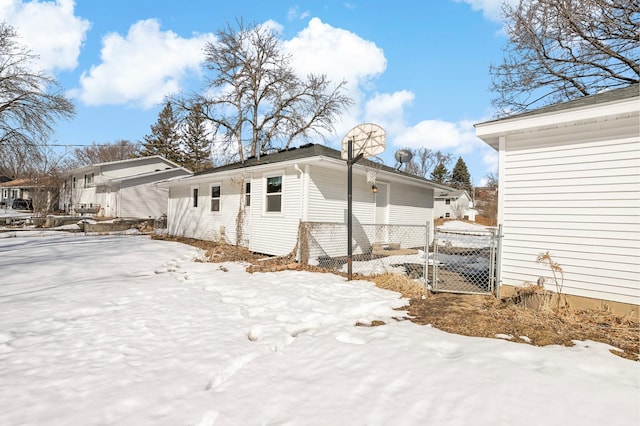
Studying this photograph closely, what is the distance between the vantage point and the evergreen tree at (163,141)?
3891 centimetres

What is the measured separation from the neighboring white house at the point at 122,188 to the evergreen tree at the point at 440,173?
141ft

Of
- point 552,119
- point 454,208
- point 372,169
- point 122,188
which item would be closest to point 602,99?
point 552,119

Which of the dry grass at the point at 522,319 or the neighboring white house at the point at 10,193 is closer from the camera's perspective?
the dry grass at the point at 522,319

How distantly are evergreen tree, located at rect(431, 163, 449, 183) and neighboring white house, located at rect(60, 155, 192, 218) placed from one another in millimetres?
42890

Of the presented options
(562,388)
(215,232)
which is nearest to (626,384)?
(562,388)

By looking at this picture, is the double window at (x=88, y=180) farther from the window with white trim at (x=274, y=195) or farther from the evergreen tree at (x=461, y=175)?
the evergreen tree at (x=461, y=175)

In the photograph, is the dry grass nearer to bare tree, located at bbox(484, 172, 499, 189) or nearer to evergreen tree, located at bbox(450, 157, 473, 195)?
bare tree, located at bbox(484, 172, 499, 189)

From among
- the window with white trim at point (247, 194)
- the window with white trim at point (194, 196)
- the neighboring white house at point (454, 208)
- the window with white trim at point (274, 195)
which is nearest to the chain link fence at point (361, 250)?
the window with white trim at point (274, 195)

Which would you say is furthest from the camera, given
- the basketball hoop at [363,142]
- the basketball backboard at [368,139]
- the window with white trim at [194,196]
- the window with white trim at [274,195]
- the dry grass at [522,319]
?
the window with white trim at [194,196]

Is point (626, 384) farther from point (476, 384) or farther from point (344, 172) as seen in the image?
point (344, 172)

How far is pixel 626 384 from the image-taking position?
98.3 inches

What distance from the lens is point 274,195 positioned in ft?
32.3

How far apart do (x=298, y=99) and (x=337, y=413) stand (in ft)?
77.0

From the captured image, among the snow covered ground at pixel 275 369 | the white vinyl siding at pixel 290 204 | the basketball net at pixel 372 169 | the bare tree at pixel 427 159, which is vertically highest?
the bare tree at pixel 427 159
